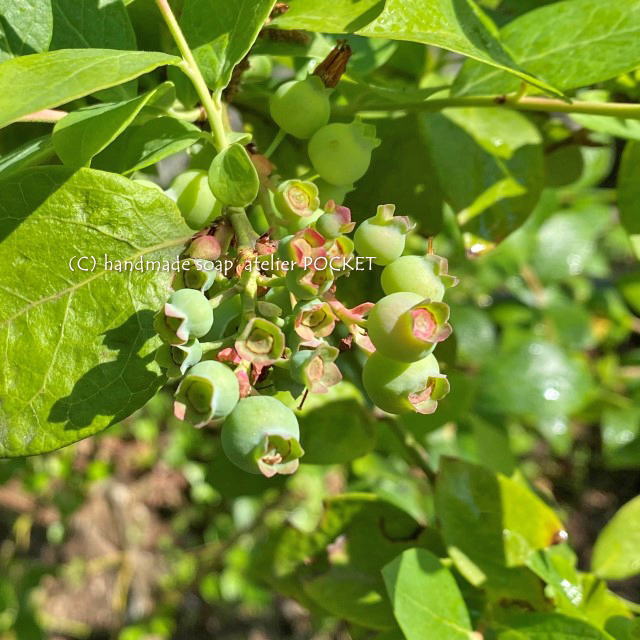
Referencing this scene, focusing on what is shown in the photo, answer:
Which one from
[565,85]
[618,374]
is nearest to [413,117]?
[565,85]

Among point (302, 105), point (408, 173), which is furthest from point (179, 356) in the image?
point (408, 173)

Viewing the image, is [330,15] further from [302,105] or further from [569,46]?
[569,46]

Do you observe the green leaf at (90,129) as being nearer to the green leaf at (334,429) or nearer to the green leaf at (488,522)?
the green leaf at (334,429)

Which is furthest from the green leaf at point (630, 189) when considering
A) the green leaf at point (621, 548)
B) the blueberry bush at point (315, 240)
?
the green leaf at point (621, 548)

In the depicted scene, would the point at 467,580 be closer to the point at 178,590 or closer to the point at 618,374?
the point at 618,374

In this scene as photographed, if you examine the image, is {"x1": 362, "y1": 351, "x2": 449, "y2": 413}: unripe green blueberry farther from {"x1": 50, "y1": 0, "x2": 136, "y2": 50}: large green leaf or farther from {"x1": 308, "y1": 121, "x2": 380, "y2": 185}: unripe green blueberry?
{"x1": 50, "y1": 0, "x2": 136, "y2": 50}: large green leaf

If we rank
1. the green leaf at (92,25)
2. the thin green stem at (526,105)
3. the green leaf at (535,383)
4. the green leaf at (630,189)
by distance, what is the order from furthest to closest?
the green leaf at (535,383) → the green leaf at (630,189) → the thin green stem at (526,105) → the green leaf at (92,25)
